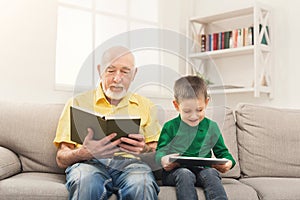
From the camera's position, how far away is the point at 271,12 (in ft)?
13.1

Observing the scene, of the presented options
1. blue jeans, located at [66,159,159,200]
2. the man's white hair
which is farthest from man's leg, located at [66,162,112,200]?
the man's white hair

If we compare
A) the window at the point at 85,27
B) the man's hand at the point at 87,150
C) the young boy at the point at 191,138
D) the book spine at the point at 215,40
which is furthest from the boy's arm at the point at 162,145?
the book spine at the point at 215,40

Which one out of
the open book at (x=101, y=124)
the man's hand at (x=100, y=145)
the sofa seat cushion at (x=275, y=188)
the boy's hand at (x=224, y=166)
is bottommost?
the sofa seat cushion at (x=275, y=188)

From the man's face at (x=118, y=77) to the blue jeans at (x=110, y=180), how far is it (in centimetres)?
35

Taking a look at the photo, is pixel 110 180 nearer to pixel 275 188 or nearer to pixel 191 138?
pixel 191 138

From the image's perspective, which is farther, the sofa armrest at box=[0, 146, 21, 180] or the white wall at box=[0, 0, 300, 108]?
the white wall at box=[0, 0, 300, 108]

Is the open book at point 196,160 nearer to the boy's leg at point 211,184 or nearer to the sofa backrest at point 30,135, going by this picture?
the boy's leg at point 211,184

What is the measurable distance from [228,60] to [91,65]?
1.40 metres

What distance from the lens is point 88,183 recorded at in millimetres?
1968

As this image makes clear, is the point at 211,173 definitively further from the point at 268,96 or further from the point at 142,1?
the point at 142,1

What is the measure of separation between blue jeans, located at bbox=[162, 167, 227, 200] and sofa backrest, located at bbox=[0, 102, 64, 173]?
26.3 inches

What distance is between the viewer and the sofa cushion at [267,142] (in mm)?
2682

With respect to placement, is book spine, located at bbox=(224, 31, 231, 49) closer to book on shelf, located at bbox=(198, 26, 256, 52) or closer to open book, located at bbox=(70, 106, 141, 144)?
book on shelf, located at bbox=(198, 26, 256, 52)

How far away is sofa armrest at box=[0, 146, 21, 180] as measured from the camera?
2162mm
